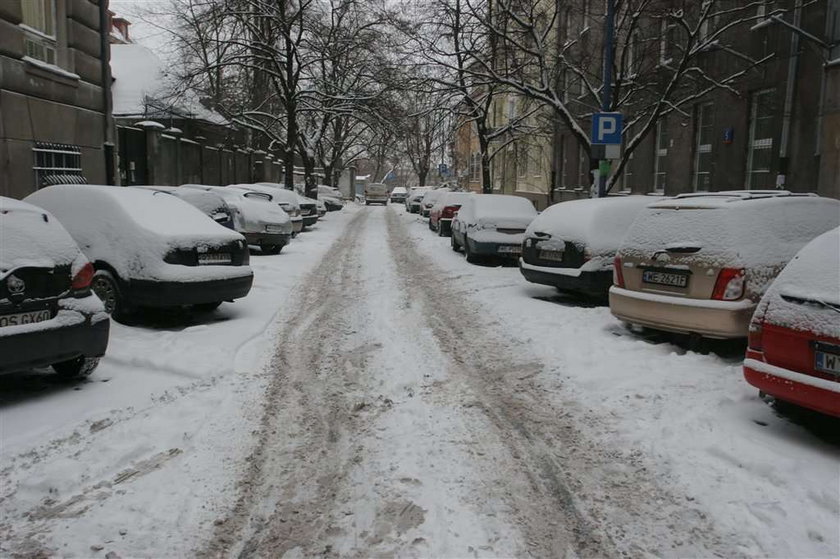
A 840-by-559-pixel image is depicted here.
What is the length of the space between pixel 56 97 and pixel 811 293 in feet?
47.7

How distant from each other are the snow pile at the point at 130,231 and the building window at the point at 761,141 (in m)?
13.3

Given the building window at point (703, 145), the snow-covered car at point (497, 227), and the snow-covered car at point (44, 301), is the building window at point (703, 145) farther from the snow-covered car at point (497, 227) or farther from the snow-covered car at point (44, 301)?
the snow-covered car at point (44, 301)

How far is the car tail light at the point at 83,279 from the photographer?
5.29 metres

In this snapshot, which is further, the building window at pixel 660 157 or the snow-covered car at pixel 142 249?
the building window at pixel 660 157

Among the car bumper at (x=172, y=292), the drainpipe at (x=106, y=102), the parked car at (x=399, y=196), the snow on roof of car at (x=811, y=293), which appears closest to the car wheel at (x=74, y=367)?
the car bumper at (x=172, y=292)

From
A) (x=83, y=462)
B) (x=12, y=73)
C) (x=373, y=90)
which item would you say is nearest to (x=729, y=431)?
(x=83, y=462)

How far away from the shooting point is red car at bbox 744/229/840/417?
4.13m

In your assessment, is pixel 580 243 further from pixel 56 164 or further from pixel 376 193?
pixel 376 193

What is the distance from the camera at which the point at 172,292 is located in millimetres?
7250

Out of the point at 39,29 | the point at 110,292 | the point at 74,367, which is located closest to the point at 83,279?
the point at 74,367

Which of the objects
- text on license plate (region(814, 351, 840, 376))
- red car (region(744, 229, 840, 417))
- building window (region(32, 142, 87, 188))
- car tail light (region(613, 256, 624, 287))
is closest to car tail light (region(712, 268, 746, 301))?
car tail light (region(613, 256, 624, 287))

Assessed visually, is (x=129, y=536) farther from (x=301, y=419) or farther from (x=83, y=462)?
(x=301, y=419)

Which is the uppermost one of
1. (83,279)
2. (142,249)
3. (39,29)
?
(39,29)

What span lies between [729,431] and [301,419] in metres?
3.05
